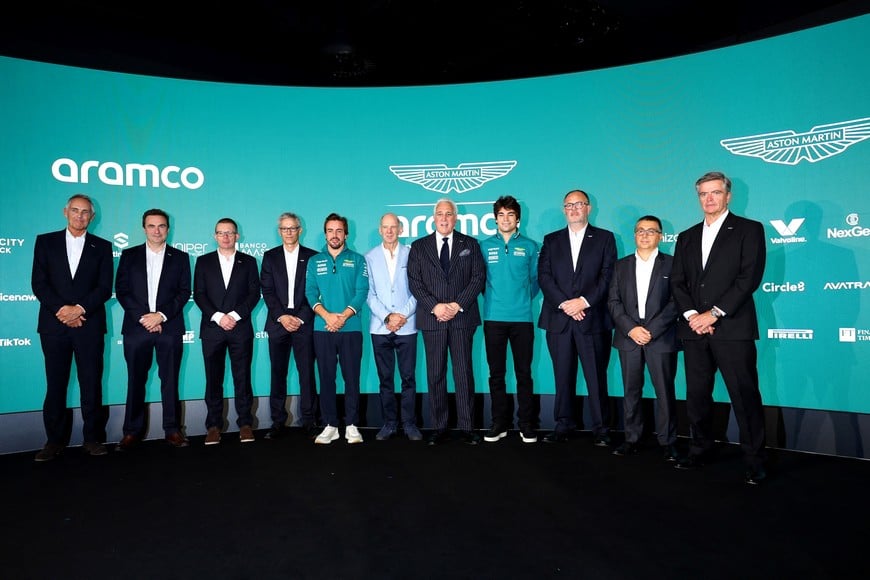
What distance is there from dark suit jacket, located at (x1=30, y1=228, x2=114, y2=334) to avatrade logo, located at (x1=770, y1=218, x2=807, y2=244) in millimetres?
5020

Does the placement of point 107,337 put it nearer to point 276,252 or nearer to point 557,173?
point 276,252

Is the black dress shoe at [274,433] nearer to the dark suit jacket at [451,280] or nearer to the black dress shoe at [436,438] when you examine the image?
the black dress shoe at [436,438]

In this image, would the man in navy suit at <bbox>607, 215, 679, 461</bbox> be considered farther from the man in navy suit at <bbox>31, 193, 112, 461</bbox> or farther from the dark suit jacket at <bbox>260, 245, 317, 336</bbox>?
the man in navy suit at <bbox>31, 193, 112, 461</bbox>

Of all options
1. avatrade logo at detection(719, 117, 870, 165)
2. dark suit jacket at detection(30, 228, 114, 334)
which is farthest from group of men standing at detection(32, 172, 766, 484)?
avatrade logo at detection(719, 117, 870, 165)

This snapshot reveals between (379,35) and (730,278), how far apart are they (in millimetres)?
4885

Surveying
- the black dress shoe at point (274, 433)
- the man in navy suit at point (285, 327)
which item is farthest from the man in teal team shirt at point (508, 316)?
the black dress shoe at point (274, 433)

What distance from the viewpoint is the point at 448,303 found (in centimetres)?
443

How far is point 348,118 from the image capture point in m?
5.47

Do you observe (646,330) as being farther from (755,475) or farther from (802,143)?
(802,143)

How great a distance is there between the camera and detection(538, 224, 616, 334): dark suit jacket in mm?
4414

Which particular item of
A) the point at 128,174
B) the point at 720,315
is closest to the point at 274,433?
the point at 128,174

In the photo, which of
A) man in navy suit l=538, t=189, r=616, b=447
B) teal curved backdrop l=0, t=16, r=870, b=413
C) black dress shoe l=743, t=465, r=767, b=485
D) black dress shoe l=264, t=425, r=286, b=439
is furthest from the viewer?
black dress shoe l=264, t=425, r=286, b=439

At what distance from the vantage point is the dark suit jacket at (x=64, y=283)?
417 centimetres

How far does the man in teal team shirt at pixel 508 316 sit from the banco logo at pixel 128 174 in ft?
8.92
